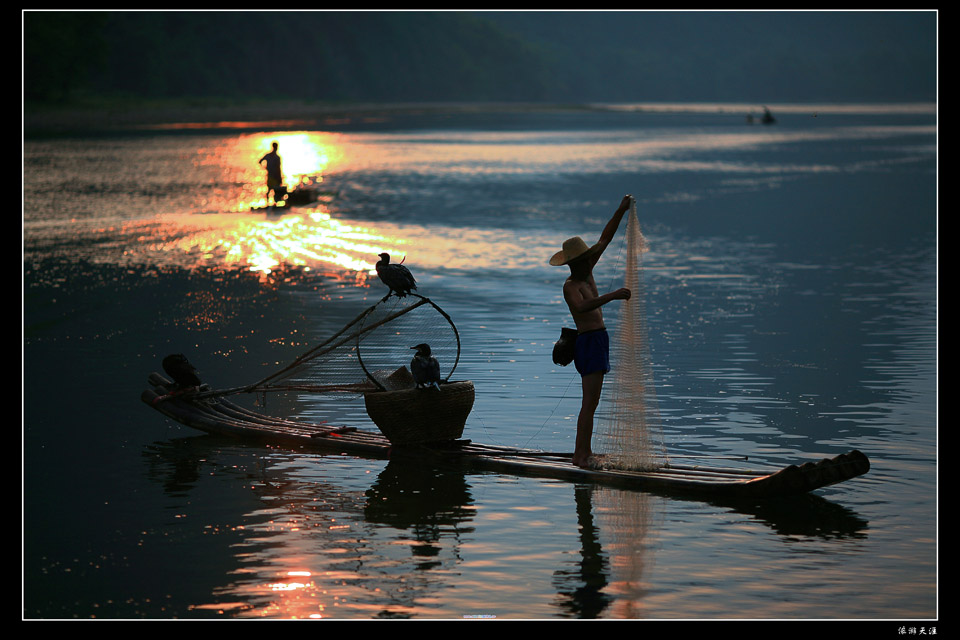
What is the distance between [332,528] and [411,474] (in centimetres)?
134

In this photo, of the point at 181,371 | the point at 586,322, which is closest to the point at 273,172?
the point at 181,371

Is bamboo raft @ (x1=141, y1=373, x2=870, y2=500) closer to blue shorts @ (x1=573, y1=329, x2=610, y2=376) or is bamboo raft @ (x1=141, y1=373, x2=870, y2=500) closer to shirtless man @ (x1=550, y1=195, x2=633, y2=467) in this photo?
shirtless man @ (x1=550, y1=195, x2=633, y2=467)

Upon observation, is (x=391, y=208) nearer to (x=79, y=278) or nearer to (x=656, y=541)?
(x=79, y=278)

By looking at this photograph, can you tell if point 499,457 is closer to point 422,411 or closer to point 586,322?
point 422,411

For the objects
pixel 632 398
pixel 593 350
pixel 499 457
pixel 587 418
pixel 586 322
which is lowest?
pixel 499 457

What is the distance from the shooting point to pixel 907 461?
31.9 feet

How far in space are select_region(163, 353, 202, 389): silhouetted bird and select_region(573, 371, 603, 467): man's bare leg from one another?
12.8 feet

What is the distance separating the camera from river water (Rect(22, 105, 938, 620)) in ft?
23.9

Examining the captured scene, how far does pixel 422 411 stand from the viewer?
9.47 metres

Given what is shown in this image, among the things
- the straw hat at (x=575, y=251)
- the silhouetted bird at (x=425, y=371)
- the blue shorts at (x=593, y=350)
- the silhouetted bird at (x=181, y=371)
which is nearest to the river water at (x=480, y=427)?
the silhouetted bird at (x=181, y=371)

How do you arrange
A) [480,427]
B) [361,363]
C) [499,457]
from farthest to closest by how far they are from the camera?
[480,427], [361,363], [499,457]

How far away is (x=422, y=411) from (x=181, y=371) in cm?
270

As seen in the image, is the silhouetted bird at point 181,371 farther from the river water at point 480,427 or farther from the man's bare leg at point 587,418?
the man's bare leg at point 587,418
